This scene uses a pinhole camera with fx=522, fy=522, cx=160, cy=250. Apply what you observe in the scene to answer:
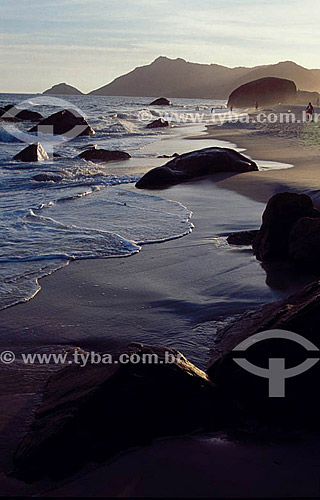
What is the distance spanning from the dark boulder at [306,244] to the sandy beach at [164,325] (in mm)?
193

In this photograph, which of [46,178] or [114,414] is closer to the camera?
[114,414]

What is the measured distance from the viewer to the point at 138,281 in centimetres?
448

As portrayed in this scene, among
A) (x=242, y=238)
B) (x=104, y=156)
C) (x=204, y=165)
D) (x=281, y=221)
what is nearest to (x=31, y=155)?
(x=104, y=156)

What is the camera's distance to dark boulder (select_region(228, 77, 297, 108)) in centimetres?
8412

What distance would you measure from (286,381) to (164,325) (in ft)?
4.36

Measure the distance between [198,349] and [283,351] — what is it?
852 millimetres

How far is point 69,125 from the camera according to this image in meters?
27.3

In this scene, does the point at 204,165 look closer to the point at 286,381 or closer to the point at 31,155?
the point at 31,155

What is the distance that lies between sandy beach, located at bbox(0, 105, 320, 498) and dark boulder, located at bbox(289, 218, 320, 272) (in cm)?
19

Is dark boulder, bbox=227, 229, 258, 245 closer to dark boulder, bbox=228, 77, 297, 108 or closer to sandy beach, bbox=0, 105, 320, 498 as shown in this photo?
sandy beach, bbox=0, 105, 320, 498

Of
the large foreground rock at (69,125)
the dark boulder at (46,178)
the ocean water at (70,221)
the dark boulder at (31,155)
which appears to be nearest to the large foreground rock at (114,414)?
the ocean water at (70,221)

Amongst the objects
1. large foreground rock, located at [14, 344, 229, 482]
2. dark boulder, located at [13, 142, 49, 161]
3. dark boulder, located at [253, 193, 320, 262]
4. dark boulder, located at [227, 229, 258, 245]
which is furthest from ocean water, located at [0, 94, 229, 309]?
dark boulder, located at [13, 142, 49, 161]

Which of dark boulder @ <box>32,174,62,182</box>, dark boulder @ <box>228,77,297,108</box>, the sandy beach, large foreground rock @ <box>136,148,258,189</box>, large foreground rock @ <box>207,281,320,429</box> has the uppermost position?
dark boulder @ <box>228,77,297,108</box>

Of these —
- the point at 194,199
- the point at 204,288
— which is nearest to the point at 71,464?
the point at 204,288
